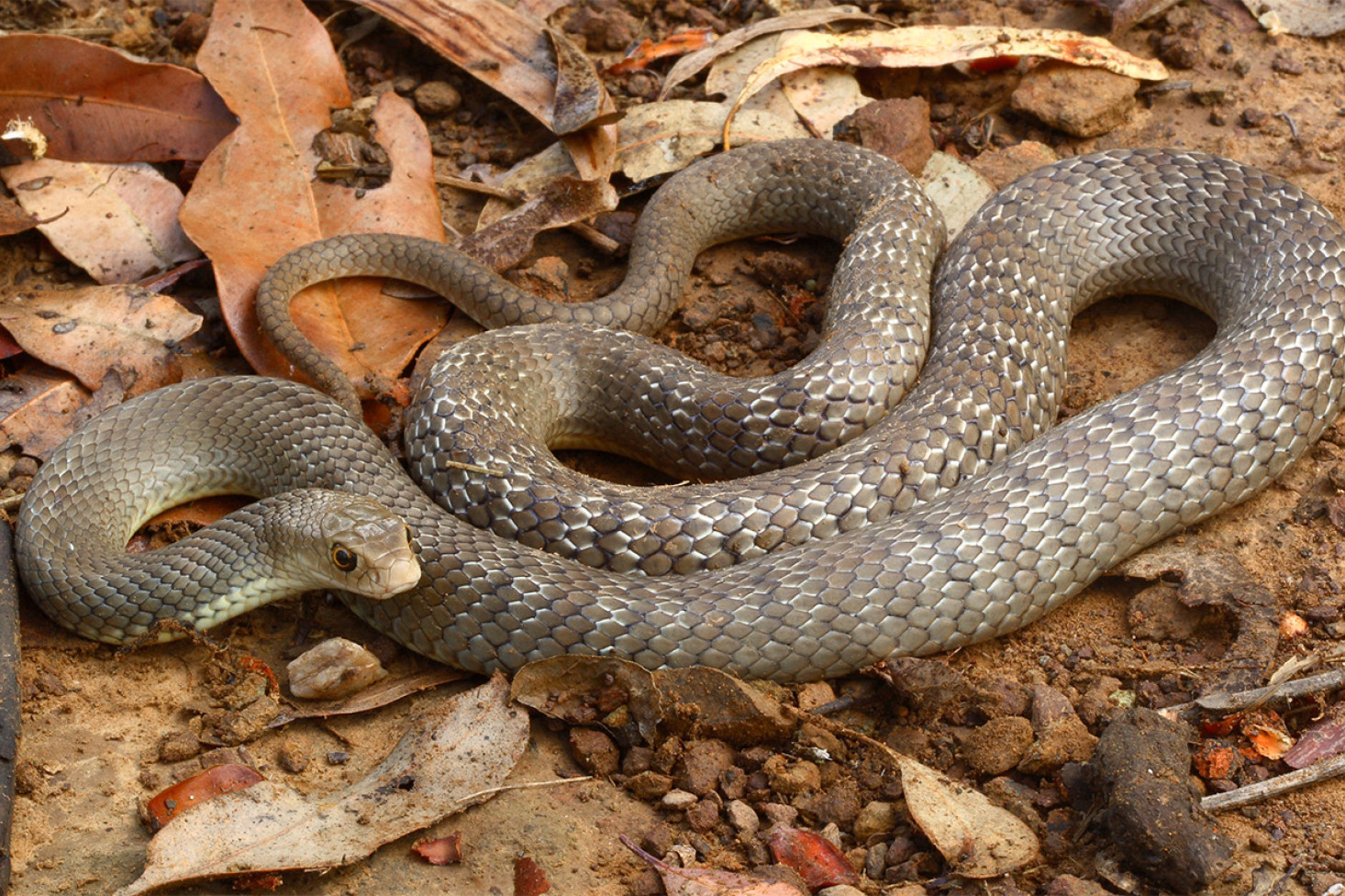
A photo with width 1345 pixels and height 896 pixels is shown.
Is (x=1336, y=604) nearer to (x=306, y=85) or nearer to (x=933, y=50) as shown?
(x=933, y=50)

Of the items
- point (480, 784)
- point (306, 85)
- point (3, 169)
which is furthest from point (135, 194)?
point (480, 784)

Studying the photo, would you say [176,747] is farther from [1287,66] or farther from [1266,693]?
[1287,66]

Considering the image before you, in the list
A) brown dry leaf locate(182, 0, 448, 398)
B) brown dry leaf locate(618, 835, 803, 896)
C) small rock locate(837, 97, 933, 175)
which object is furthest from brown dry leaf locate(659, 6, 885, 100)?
brown dry leaf locate(618, 835, 803, 896)

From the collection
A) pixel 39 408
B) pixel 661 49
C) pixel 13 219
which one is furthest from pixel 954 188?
pixel 13 219

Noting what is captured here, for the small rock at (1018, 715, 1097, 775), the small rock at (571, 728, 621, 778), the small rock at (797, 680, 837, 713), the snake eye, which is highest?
the small rock at (1018, 715, 1097, 775)

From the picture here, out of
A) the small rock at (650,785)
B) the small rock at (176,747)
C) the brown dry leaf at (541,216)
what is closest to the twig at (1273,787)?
the small rock at (650,785)

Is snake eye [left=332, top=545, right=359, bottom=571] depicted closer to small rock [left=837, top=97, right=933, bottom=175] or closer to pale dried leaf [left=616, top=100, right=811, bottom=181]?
pale dried leaf [left=616, top=100, right=811, bottom=181]
